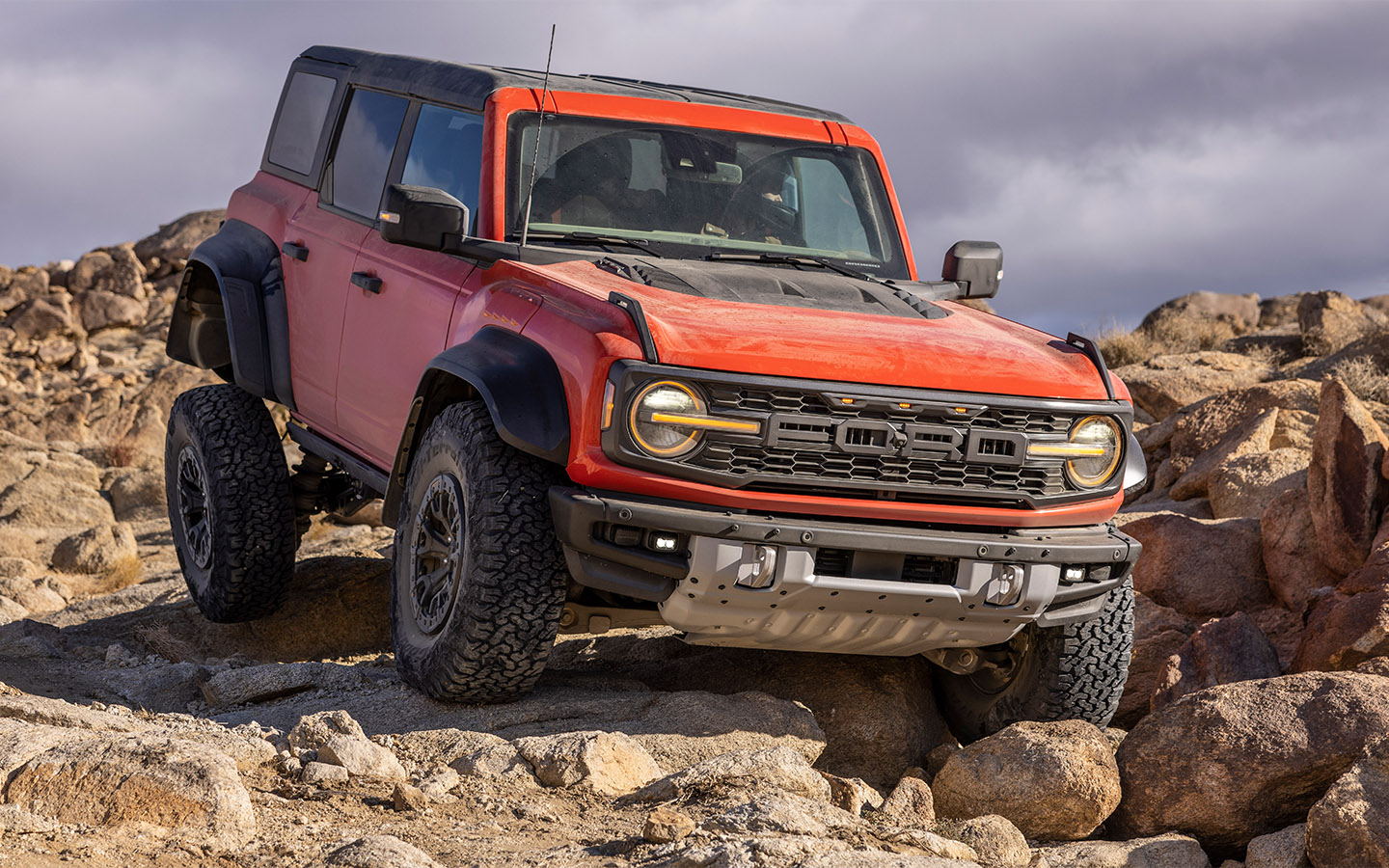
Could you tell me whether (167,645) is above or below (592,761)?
below

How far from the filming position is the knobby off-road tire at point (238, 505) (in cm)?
705

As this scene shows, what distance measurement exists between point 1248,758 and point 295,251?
15.3 ft

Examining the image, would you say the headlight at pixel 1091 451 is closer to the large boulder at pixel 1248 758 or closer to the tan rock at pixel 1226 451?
the large boulder at pixel 1248 758

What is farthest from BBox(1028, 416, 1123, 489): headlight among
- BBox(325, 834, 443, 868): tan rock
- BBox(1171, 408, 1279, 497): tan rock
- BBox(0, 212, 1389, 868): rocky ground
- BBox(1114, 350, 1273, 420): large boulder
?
BBox(1114, 350, 1273, 420): large boulder

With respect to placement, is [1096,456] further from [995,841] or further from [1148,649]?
[1148,649]

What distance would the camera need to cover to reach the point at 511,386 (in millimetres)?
4828

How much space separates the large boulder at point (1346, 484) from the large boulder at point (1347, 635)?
3.67 ft

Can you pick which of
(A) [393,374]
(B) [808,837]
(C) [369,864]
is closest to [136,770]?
(C) [369,864]

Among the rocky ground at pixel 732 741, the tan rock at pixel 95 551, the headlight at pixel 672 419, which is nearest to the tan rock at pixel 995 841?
the rocky ground at pixel 732 741

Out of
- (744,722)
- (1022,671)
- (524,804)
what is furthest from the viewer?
(1022,671)

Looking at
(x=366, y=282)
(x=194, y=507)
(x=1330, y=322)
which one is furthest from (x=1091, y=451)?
(x=1330, y=322)

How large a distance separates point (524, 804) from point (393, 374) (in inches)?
89.6

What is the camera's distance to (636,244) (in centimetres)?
571

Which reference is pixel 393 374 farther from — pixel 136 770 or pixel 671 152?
pixel 136 770
